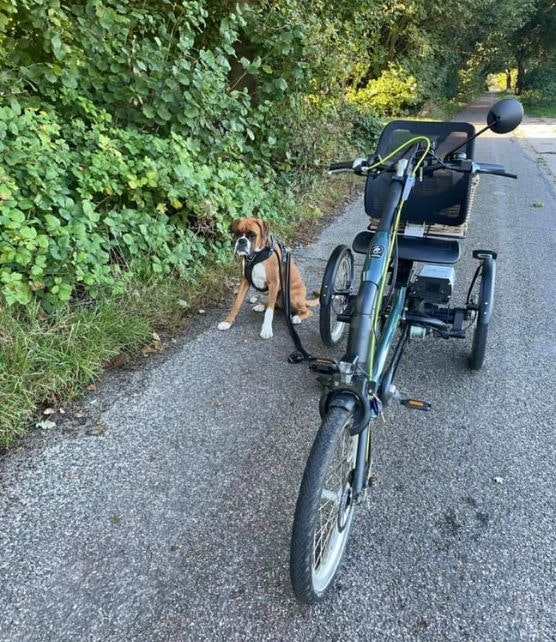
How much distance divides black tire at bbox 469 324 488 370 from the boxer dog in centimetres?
134

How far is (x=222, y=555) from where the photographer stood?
1.85m

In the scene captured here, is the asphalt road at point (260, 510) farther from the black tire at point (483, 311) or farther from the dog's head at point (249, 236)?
the dog's head at point (249, 236)

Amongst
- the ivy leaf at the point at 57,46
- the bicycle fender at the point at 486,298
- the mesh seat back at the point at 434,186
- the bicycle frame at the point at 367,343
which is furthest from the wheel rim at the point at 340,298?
the ivy leaf at the point at 57,46

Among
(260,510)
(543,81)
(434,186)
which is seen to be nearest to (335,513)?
(260,510)

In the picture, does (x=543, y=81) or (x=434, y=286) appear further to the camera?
(x=543, y=81)

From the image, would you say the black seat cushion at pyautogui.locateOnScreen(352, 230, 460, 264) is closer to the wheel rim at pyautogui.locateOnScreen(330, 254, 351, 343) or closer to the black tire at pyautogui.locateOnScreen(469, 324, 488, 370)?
the wheel rim at pyautogui.locateOnScreen(330, 254, 351, 343)

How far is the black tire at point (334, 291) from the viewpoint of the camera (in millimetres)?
3023

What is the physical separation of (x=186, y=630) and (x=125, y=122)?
3.94 metres

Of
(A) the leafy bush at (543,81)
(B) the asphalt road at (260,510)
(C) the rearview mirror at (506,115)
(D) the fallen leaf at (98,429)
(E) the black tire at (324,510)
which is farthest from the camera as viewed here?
(A) the leafy bush at (543,81)

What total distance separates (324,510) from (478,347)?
1750 millimetres

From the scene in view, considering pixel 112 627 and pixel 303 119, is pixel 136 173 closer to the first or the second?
pixel 112 627

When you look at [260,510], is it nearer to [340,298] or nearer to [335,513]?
[335,513]

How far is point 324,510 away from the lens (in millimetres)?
1746

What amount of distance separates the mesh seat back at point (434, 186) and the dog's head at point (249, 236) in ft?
2.63
